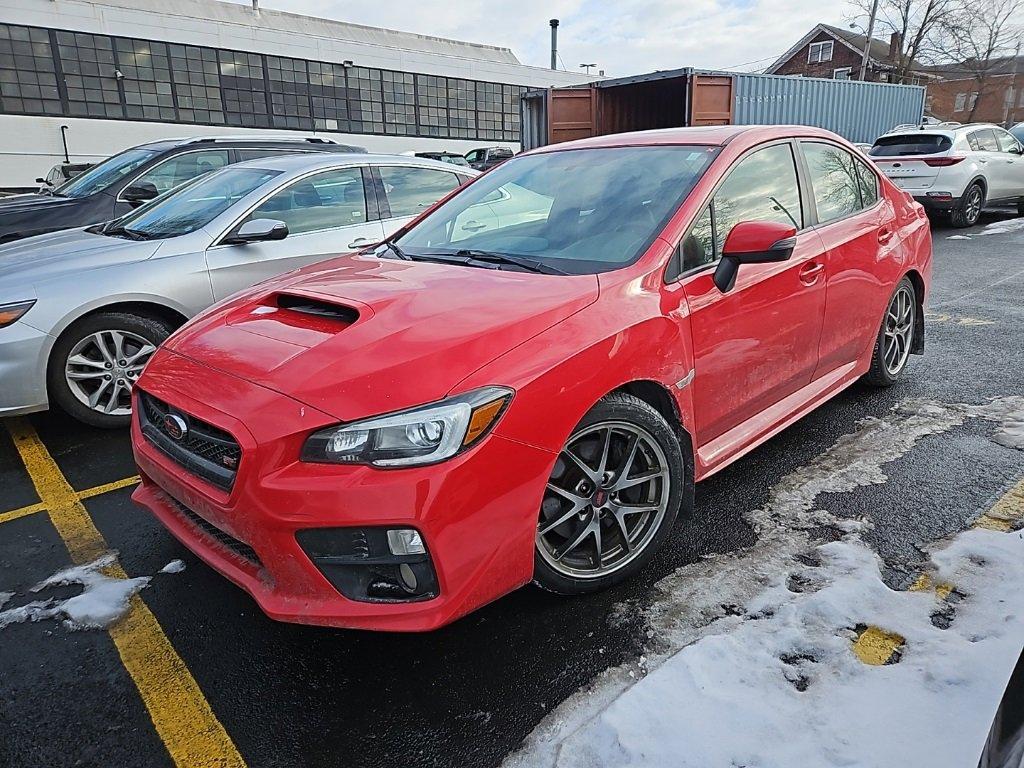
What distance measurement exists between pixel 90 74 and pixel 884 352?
3127 centimetres

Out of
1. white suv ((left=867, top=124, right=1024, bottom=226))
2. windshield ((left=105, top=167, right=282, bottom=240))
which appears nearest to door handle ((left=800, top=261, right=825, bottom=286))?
windshield ((left=105, top=167, right=282, bottom=240))

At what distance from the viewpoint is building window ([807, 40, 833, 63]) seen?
44781 mm

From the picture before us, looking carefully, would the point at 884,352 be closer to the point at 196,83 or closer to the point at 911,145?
the point at 911,145

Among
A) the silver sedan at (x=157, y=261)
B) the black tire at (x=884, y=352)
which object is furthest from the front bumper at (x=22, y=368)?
the black tire at (x=884, y=352)

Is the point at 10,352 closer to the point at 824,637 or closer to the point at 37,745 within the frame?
the point at 37,745

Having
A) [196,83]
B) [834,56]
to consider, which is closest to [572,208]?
[196,83]

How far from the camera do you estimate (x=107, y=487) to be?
142 inches

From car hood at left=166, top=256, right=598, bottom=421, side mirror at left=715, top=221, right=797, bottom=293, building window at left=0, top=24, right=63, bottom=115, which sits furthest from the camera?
building window at left=0, top=24, right=63, bottom=115

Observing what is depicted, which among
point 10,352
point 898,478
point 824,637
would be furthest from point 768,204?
point 10,352

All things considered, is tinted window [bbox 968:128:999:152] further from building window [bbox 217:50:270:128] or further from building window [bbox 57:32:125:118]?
building window [bbox 57:32:125:118]

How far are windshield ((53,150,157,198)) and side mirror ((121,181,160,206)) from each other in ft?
1.69

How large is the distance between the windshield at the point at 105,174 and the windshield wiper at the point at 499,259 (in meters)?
5.59

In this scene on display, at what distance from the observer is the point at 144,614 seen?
2.55 m

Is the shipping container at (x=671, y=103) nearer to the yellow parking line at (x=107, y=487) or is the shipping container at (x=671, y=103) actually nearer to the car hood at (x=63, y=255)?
the car hood at (x=63, y=255)
